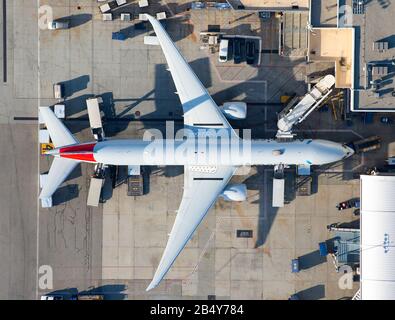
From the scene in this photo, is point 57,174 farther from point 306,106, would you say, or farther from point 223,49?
point 306,106

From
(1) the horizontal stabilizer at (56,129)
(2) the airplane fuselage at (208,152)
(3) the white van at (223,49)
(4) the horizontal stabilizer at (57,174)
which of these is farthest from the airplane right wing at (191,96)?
(4) the horizontal stabilizer at (57,174)


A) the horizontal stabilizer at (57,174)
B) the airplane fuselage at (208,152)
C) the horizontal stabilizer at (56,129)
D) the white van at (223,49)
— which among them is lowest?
the horizontal stabilizer at (57,174)

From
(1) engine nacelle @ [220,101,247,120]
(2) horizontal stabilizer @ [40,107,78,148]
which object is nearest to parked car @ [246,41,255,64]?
(1) engine nacelle @ [220,101,247,120]

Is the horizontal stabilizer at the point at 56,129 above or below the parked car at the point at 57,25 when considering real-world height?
below

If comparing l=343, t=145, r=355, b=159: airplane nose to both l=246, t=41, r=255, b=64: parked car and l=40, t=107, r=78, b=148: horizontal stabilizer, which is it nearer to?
l=246, t=41, r=255, b=64: parked car

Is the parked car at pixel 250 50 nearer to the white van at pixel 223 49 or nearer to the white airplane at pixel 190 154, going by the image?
the white van at pixel 223 49

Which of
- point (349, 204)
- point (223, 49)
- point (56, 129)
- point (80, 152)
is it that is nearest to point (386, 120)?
point (349, 204)
